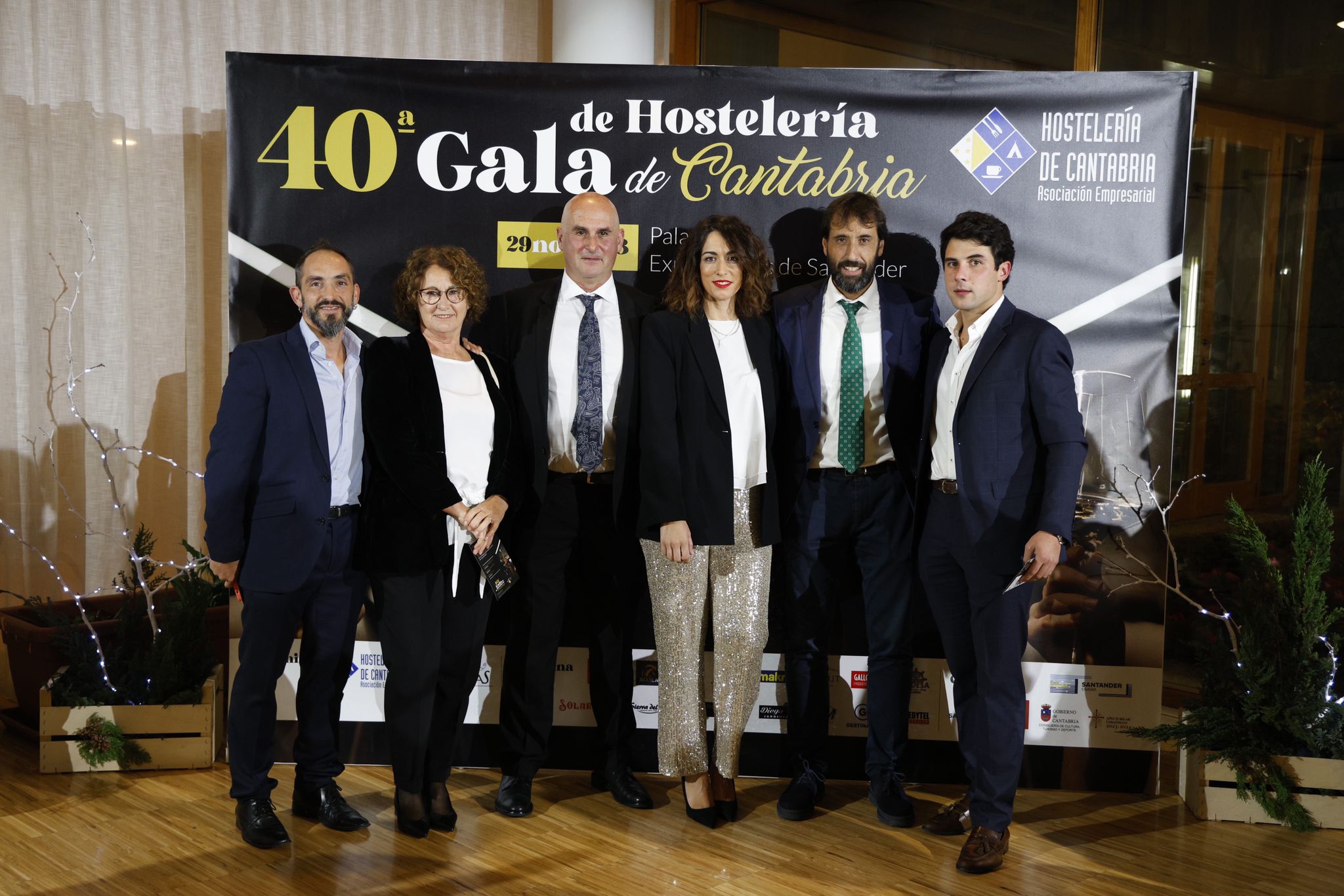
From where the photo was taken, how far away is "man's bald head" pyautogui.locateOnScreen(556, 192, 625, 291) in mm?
3154

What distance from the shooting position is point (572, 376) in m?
3.16

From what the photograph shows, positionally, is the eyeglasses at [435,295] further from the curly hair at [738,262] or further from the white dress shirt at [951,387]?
the white dress shirt at [951,387]

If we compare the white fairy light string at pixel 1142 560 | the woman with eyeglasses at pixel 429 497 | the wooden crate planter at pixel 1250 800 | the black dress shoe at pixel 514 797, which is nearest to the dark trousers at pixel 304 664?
the woman with eyeglasses at pixel 429 497

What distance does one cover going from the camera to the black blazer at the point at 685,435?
294 cm

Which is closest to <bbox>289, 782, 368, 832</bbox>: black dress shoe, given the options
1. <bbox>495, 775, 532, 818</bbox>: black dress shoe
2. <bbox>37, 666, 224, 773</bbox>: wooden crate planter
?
<bbox>495, 775, 532, 818</bbox>: black dress shoe

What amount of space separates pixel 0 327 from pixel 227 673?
5.29 feet

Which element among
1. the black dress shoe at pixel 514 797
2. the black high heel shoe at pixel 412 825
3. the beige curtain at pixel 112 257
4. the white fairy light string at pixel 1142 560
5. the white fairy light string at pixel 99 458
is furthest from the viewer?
the beige curtain at pixel 112 257

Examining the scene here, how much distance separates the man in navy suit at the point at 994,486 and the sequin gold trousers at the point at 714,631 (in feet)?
1.61

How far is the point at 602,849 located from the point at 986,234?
1905mm

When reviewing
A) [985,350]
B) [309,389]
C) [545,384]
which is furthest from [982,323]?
[309,389]

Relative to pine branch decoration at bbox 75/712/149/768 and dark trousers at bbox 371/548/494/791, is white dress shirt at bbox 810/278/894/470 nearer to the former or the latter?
dark trousers at bbox 371/548/494/791

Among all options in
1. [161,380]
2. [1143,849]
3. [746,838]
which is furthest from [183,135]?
[1143,849]

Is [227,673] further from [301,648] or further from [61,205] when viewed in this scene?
[61,205]

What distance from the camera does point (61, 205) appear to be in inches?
166
